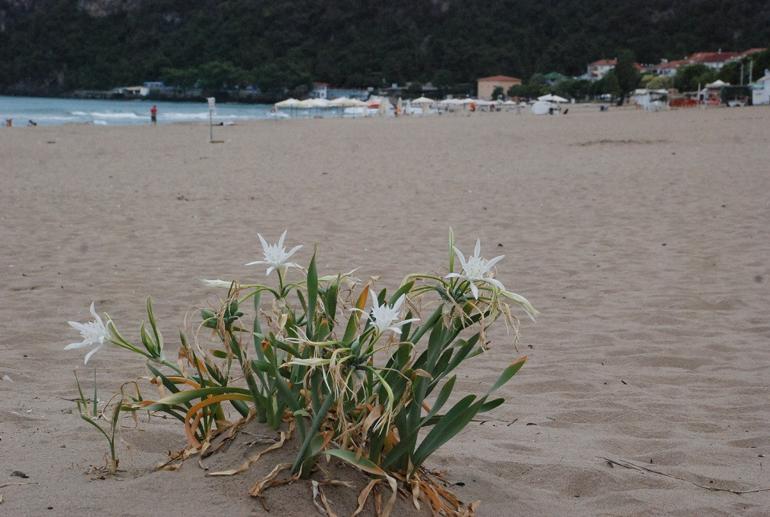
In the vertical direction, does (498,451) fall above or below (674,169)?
below

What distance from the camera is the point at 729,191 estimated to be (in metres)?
9.45

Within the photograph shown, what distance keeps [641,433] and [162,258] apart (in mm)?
4458

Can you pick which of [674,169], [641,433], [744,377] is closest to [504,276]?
[744,377]

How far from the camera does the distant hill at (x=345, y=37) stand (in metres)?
113

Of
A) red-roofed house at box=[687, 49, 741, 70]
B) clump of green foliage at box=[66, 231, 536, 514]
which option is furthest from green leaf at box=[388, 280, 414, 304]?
red-roofed house at box=[687, 49, 741, 70]

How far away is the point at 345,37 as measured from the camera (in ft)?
431

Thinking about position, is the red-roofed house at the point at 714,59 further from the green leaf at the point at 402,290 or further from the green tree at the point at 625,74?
the green leaf at the point at 402,290

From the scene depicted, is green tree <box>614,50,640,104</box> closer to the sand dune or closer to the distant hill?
the distant hill

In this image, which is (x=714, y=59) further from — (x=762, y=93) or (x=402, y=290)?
(x=402, y=290)

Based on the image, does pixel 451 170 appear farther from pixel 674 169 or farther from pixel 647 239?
pixel 647 239

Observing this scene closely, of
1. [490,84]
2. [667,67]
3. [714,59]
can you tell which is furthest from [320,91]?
[714,59]

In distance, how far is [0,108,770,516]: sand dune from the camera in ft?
7.59

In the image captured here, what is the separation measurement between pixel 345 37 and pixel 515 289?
131m

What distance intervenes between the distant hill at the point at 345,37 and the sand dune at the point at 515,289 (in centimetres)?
10561
